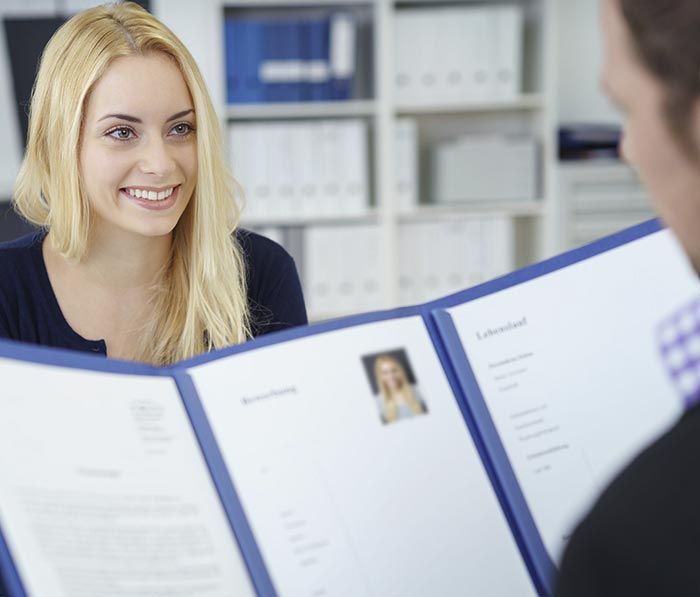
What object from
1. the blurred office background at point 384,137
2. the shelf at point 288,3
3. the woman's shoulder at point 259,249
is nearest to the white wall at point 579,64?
the blurred office background at point 384,137

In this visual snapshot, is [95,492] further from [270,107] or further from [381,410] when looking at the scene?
[270,107]

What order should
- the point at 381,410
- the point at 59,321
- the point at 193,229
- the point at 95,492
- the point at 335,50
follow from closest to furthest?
1. the point at 95,492
2. the point at 381,410
3. the point at 59,321
4. the point at 193,229
5. the point at 335,50

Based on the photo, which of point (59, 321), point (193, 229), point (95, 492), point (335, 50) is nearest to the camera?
point (95, 492)

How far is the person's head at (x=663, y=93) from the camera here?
1.91 ft

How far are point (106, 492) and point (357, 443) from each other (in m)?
0.27

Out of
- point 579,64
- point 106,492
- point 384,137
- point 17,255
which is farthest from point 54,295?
point 579,64

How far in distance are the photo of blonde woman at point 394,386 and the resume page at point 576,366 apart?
9 centimetres

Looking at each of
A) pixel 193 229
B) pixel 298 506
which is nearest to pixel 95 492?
pixel 298 506

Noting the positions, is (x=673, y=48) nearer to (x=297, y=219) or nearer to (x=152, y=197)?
(x=152, y=197)

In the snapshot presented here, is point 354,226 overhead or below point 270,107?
below

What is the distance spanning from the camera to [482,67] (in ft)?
11.9

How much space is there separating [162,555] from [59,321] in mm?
753

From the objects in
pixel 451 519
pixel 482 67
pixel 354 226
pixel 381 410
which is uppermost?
pixel 482 67

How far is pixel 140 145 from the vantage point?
1.68 metres
